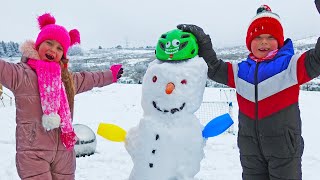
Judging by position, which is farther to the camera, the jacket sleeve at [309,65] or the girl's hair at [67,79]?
the girl's hair at [67,79]

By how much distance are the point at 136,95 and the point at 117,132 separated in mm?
12492

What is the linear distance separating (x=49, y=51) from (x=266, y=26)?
171 cm

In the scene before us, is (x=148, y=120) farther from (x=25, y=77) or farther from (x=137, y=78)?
(x=137, y=78)

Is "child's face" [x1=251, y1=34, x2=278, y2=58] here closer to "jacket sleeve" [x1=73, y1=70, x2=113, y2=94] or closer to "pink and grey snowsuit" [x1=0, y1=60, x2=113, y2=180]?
"jacket sleeve" [x1=73, y1=70, x2=113, y2=94]

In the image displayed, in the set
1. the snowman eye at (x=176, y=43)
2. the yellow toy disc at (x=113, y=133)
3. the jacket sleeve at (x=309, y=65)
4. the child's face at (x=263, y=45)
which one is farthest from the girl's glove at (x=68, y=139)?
the jacket sleeve at (x=309, y=65)

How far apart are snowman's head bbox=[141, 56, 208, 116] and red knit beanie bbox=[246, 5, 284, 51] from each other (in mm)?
454

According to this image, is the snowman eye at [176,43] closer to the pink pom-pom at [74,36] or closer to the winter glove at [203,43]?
the winter glove at [203,43]

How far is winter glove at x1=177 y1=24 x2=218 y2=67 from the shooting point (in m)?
3.01

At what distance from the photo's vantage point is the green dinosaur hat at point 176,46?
9.34 ft

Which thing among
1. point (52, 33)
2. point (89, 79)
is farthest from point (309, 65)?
point (52, 33)

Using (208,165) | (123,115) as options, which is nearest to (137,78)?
(123,115)

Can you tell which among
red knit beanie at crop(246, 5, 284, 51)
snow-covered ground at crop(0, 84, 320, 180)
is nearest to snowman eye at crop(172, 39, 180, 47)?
red knit beanie at crop(246, 5, 284, 51)

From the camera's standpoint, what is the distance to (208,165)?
17.7 ft

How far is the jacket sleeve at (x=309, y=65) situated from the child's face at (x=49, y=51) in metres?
1.86
